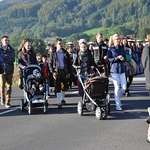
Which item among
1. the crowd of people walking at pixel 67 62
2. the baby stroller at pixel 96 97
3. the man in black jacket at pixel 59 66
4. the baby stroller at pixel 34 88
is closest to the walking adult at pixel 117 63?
the crowd of people walking at pixel 67 62

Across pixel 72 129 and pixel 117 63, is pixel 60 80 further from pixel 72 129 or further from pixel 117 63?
pixel 72 129

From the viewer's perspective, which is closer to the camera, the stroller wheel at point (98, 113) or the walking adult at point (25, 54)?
the stroller wheel at point (98, 113)

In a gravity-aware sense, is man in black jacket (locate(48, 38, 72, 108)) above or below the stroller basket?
above

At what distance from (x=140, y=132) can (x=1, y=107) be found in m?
5.14

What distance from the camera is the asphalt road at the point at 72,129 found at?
6715mm

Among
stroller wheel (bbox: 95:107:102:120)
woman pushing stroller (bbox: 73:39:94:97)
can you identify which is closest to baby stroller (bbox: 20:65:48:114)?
woman pushing stroller (bbox: 73:39:94:97)

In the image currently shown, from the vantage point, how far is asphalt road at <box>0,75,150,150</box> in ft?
22.0

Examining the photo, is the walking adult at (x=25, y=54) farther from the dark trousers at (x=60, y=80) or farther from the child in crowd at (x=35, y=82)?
the dark trousers at (x=60, y=80)

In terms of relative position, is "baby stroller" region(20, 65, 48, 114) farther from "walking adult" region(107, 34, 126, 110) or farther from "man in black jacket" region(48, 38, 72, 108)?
"walking adult" region(107, 34, 126, 110)

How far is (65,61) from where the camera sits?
10.9 metres

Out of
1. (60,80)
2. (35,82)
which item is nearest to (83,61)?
(60,80)

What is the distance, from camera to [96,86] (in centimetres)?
932

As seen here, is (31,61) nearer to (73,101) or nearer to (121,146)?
(73,101)

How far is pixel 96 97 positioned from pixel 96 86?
0.36 metres
